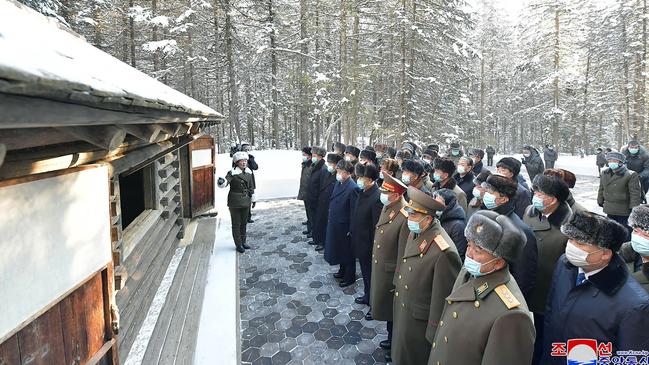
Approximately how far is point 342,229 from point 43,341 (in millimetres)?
4865

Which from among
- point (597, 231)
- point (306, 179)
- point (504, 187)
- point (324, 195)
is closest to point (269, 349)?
point (504, 187)

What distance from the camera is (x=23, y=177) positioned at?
1.91 meters

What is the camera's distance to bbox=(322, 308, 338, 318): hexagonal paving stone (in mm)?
5516

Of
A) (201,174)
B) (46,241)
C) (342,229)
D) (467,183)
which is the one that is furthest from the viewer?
(201,174)

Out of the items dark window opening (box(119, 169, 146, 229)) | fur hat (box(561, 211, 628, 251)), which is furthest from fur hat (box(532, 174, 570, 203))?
dark window opening (box(119, 169, 146, 229))

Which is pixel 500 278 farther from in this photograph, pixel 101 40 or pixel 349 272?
pixel 101 40

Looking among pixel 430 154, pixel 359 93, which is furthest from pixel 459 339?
pixel 359 93

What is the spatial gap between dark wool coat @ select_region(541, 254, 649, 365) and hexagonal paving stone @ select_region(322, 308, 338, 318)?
3154 mm

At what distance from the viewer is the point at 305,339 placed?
4.88 meters

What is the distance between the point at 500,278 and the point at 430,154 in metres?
7.27

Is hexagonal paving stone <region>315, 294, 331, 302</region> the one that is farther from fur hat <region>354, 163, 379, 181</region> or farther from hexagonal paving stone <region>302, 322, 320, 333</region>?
fur hat <region>354, 163, 379, 181</region>

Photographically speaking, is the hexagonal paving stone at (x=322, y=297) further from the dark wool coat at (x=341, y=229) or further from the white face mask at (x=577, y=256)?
the white face mask at (x=577, y=256)

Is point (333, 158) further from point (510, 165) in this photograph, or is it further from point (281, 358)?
point (281, 358)

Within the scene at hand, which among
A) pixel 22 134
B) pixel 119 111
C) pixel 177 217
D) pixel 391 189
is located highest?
pixel 119 111
